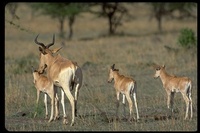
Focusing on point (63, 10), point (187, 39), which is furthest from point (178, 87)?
point (63, 10)

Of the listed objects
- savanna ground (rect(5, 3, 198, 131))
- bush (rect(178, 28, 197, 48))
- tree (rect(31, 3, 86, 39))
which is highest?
tree (rect(31, 3, 86, 39))


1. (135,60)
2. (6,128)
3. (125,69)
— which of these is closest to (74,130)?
(6,128)

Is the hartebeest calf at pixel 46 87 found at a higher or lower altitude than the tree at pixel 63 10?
lower

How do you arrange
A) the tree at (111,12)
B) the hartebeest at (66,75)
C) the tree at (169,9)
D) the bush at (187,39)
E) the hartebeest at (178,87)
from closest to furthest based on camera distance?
1. the hartebeest at (66,75)
2. the hartebeest at (178,87)
3. the bush at (187,39)
4. the tree at (111,12)
5. the tree at (169,9)

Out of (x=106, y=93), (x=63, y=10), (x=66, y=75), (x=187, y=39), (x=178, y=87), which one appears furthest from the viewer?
(x=63, y=10)

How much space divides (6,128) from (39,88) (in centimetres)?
180

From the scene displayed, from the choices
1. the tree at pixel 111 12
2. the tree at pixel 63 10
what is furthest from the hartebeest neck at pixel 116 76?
the tree at pixel 111 12

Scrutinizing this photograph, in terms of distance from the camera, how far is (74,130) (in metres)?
9.98

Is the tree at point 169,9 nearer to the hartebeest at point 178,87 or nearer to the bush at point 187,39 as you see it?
the bush at point 187,39

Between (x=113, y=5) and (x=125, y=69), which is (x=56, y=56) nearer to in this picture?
(x=125, y=69)

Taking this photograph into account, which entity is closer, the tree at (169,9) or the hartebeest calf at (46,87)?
the hartebeest calf at (46,87)

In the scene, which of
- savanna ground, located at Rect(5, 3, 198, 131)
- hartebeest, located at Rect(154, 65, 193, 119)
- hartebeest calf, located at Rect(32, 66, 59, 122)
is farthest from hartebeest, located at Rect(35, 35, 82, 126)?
hartebeest, located at Rect(154, 65, 193, 119)

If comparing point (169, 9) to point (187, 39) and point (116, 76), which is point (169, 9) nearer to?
point (187, 39)

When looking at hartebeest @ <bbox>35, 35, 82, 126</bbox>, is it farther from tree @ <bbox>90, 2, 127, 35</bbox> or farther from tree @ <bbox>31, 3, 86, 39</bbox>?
tree @ <bbox>90, 2, 127, 35</bbox>
